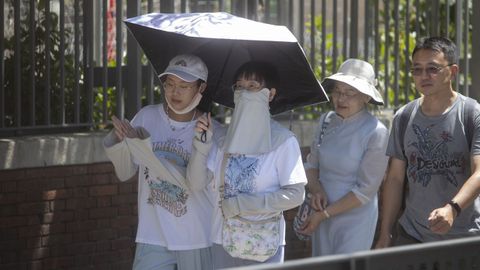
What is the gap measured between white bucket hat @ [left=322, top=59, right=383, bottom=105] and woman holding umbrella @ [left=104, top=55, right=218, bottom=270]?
920mm

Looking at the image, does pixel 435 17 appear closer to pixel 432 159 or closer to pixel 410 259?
pixel 432 159

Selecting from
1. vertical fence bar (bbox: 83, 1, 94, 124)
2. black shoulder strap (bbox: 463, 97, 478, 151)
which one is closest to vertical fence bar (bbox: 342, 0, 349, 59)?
vertical fence bar (bbox: 83, 1, 94, 124)

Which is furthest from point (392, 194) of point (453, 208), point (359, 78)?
point (359, 78)

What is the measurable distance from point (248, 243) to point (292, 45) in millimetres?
1134

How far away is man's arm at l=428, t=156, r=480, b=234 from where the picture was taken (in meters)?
5.86

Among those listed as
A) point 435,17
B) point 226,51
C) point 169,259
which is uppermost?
point 435,17

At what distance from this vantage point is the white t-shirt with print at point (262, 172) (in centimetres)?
589

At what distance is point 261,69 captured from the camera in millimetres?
6086

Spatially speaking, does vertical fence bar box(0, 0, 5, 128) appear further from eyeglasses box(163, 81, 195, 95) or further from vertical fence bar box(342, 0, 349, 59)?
vertical fence bar box(342, 0, 349, 59)

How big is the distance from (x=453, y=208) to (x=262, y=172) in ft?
3.35

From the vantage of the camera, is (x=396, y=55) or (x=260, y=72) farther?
(x=396, y=55)

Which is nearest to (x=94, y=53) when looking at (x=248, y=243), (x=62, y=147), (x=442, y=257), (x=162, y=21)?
(x=62, y=147)

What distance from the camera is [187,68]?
6.12 m

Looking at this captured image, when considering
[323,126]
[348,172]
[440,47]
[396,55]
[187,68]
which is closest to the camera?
[187,68]
